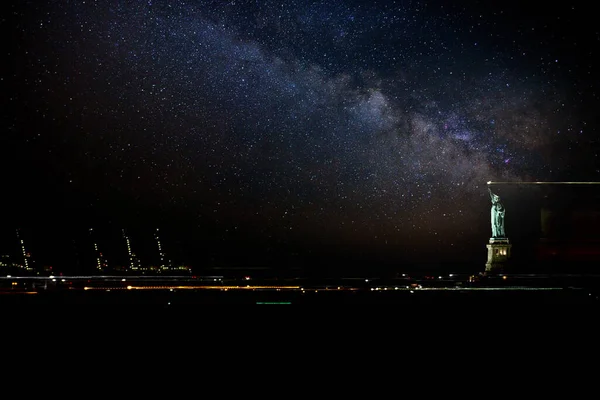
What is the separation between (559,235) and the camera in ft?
88.4

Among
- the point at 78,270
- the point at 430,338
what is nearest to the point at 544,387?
the point at 430,338

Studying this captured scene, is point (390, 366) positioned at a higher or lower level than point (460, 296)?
higher

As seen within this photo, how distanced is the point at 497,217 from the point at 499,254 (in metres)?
2.23

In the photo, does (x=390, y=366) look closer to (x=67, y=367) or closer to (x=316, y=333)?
(x=316, y=333)

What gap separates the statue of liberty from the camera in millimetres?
28625

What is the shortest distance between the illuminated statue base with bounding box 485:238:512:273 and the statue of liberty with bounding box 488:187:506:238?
41cm

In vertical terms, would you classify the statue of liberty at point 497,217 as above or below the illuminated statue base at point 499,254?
above

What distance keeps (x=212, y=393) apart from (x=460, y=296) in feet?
41.8

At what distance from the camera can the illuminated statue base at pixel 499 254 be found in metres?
28.5

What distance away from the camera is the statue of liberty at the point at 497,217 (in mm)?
28625

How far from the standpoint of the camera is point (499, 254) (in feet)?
93.6

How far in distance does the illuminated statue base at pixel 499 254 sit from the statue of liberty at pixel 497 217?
406 mm

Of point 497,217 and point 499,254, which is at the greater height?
point 497,217

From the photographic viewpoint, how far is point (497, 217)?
29.0m
